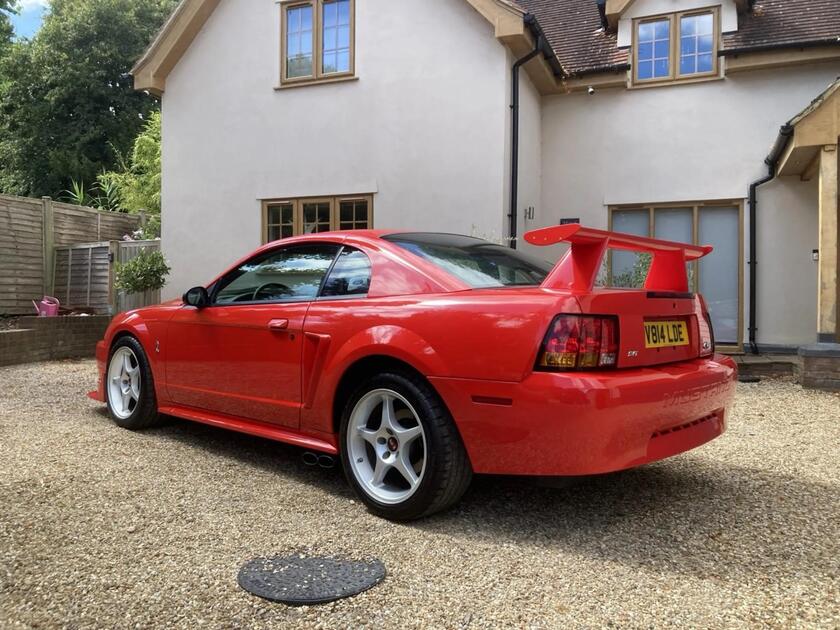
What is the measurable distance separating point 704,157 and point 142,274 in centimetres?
894

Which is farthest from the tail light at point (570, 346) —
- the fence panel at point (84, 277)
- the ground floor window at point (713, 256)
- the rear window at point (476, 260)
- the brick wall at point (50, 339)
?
the fence panel at point (84, 277)

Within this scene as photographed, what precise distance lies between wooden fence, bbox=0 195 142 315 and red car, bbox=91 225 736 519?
10312 millimetres

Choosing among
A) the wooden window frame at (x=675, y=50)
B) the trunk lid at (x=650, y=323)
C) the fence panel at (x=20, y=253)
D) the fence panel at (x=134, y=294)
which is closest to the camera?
the trunk lid at (x=650, y=323)

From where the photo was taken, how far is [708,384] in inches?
127

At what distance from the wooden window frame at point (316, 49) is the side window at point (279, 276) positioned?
6727mm

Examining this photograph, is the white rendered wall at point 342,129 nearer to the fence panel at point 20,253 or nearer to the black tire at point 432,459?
the fence panel at point 20,253

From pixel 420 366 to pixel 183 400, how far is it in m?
2.16

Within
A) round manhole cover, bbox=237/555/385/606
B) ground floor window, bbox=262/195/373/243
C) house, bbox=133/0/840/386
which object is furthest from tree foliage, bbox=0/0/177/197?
round manhole cover, bbox=237/555/385/606

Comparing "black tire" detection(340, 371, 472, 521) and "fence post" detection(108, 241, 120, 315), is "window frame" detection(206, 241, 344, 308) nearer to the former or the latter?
"black tire" detection(340, 371, 472, 521)

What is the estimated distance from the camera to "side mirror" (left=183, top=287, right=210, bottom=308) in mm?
4387

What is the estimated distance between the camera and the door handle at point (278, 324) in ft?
12.4

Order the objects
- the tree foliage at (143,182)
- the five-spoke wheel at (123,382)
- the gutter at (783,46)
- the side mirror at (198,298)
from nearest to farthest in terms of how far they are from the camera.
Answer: the side mirror at (198,298), the five-spoke wheel at (123,382), the gutter at (783,46), the tree foliage at (143,182)

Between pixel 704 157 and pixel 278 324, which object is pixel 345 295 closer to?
pixel 278 324

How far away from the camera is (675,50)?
1046 cm
